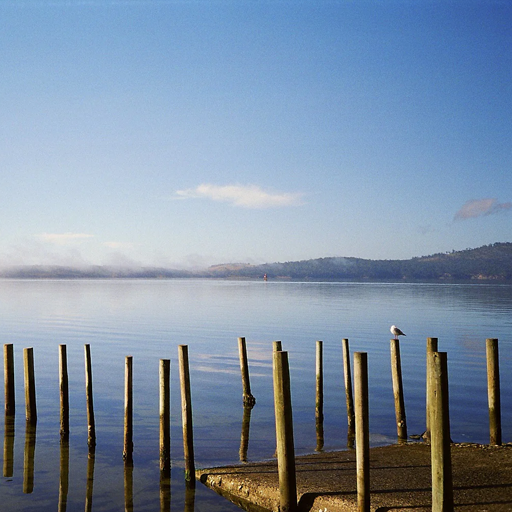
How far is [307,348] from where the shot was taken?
1483 inches

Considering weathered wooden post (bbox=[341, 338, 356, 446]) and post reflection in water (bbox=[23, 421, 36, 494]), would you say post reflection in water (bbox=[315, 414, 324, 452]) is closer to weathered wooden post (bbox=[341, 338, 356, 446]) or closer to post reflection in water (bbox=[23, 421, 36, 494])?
weathered wooden post (bbox=[341, 338, 356, 446])

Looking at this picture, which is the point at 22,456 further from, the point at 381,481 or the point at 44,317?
the point at 44,317

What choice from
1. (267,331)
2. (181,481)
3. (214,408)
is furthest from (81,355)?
(181,481)

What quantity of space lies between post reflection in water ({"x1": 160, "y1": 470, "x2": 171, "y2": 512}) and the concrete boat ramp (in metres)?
0.70

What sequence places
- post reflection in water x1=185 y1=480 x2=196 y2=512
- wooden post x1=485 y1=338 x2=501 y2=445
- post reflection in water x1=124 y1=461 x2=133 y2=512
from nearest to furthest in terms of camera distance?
post reflection in water x1=185 y1=480 x2=196 y2=512 → post reflection in water x1=124 y1=461 x2=133 y2=512 → wooden post x1=485 y1=338 x2=501 y2=445

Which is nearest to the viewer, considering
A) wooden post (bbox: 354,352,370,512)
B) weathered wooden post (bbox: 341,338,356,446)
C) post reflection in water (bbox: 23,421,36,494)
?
wooden post (bbox: 354,352,370,512)

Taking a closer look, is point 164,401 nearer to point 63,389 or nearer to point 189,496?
point 189,496

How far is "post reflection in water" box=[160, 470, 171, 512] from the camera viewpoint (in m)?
12.7

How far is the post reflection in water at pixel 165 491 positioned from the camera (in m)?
12.7

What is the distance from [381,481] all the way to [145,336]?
114ft

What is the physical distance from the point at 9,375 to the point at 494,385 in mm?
12352

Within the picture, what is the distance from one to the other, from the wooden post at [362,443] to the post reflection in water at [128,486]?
16.4 ft

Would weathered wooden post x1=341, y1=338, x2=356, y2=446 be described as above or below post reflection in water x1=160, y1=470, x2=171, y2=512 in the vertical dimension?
above

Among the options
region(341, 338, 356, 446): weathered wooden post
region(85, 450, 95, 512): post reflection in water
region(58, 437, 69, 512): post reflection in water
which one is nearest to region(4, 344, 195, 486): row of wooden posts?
region(58, 437, 69, 512): post reflection in water
